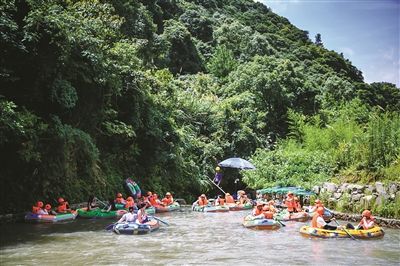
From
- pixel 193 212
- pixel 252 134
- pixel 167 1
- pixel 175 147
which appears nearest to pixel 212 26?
pixel 167 1

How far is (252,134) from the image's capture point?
3428cm

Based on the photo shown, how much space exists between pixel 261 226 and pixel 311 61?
1689 inches

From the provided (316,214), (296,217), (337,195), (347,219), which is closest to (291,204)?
(296,217)

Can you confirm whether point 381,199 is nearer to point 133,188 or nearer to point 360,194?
point 360,194

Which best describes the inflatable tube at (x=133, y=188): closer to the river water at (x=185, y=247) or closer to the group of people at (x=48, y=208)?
the group of people at (x=48, y=208)

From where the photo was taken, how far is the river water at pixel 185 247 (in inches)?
481

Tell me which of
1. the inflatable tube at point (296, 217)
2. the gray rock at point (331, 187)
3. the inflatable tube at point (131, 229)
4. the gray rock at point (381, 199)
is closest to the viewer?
the inflatable tube at point (131, 229)

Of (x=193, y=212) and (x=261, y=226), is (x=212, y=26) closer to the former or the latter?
(x=193, y=212)

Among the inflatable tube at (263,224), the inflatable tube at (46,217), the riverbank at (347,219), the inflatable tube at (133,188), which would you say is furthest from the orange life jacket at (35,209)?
the inflatable tube at (263,224)

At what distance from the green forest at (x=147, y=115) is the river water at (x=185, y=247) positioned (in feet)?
10.7

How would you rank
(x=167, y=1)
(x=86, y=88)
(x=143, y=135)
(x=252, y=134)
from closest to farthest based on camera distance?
(x=86, y=88)
(x=143, y=135)
(x=252, y=134)
(x=167, y=1)

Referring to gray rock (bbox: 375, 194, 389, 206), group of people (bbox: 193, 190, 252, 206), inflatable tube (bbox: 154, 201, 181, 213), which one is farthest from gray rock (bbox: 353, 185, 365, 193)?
inflatable tube (bbox: 154, 201, 181, 213)

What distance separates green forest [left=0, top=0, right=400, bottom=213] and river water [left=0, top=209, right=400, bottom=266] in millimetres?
3267

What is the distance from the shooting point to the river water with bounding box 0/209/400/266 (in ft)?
40.1
